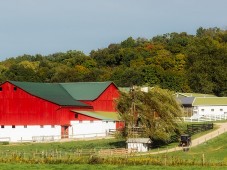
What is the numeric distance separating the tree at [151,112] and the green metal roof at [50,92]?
19176 mm

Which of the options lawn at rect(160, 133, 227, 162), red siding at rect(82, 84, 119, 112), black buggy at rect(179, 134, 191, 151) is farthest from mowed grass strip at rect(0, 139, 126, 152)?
red siding at rect(82, 84, 119, 112)

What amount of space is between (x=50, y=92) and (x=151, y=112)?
25.6m

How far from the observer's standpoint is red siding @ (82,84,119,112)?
94125 mm

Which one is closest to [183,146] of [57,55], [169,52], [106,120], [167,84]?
[106,120]

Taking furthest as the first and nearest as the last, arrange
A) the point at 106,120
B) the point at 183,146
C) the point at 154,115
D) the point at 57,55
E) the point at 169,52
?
the point at 57,55, the point at 169,52, the point at 106,120, the point at 154,115, the point at 183,146

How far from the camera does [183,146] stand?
209ft

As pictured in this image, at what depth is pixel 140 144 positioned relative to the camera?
64125 mm

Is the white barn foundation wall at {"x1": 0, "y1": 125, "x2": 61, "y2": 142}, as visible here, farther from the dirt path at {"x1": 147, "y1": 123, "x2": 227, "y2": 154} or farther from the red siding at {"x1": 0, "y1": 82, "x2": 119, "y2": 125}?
the dirt path at {"x1": 147, "y1": 123, "x2": 227, "y2": 154}

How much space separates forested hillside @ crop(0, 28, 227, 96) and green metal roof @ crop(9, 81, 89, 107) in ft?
124

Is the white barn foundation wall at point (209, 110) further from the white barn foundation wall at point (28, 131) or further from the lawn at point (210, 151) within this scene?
the lawn at point (210, 151)

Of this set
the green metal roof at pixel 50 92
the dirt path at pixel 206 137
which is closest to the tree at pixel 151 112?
the dirt path at pixel 206 137

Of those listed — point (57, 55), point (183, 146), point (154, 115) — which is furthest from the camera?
point (57, 55)

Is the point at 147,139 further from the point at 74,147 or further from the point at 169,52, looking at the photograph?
the point at 169,52

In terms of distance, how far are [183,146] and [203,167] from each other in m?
16.6
